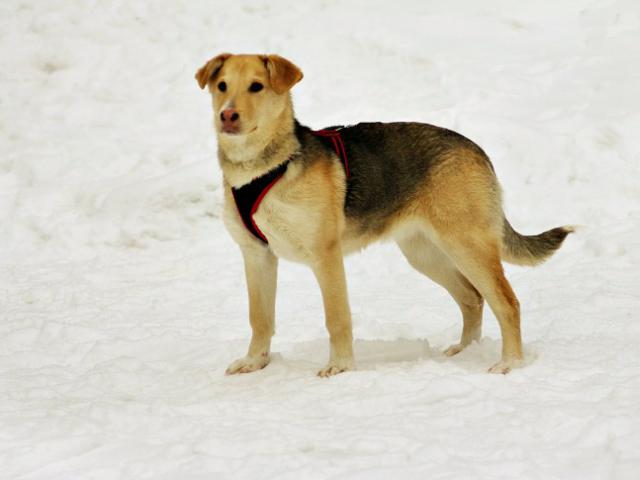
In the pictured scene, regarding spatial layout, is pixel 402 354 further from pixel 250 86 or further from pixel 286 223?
pixel 250 86

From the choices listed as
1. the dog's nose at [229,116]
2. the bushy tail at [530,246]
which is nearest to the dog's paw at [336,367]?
the bushy tail at [530,246]

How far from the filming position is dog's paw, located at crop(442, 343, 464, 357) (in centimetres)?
639

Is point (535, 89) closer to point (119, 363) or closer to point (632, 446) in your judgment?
point (119, 363)

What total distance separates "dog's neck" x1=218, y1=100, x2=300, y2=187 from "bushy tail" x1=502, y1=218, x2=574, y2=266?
1687mm

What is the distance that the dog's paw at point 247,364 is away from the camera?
6.20 m

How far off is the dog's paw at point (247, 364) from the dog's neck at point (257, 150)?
4.38 ft

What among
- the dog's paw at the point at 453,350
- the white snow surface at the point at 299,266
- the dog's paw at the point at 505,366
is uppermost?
the white snow surface at the point at 299,266

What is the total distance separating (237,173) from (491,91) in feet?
20.1

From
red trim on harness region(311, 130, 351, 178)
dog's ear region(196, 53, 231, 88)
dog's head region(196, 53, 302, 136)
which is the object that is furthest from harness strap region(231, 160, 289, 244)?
dog's ear region(196, 53, 231, 88)

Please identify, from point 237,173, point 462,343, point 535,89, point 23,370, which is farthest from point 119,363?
point 535,89

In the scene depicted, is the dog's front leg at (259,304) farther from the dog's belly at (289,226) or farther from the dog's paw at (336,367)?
the dog's paw at (336,367)

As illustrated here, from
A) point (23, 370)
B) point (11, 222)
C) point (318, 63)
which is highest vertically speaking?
point (318, 63)

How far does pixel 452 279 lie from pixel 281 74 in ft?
6.95

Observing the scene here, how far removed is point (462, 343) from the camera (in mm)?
6570
